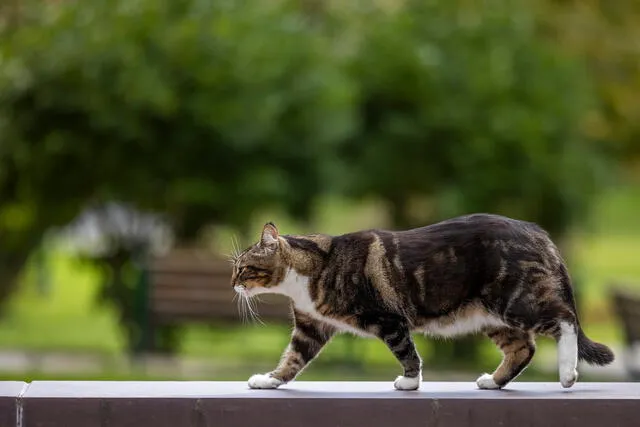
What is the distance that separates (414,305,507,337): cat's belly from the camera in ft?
22.1

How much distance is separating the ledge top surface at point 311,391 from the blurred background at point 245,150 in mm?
7205

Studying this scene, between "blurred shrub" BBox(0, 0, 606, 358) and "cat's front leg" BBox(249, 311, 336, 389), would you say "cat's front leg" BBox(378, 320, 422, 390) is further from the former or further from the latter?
"blurred shrub" BBox(0, 0, 606, 358)

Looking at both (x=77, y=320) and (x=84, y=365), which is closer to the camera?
(x=84, y=365)

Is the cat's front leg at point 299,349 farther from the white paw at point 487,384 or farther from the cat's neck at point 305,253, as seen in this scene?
the white paw at point 487,384

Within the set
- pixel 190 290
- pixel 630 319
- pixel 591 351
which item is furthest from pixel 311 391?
pixel 190 290

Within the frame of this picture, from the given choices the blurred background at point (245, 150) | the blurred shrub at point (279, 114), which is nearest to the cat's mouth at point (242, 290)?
the blurred background at point (245, 150)

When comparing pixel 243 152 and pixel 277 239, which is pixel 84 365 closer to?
pixel 243 152

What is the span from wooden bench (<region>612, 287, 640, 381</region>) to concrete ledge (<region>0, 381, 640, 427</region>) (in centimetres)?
635

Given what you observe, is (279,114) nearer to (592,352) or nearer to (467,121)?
(467,121)

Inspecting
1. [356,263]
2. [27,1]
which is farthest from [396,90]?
[356,263]

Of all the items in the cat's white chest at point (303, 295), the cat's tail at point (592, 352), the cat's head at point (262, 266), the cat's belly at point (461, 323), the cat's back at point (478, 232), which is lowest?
the cat's tail at point (592, 352)

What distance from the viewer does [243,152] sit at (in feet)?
52.2

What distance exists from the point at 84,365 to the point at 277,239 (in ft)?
29.4

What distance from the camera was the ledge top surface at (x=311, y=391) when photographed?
21.5ft
